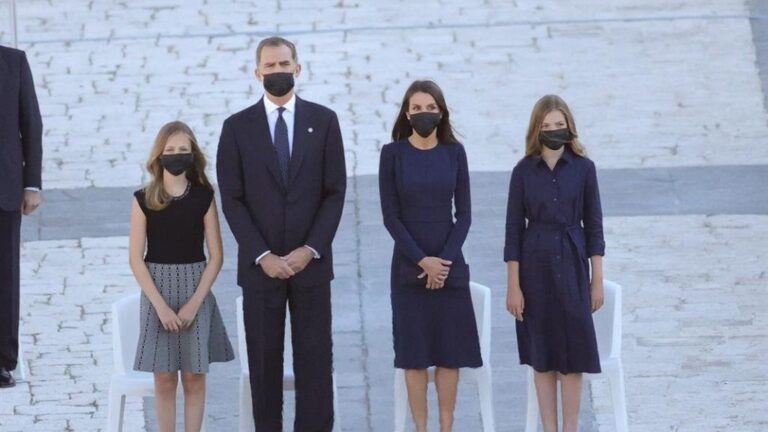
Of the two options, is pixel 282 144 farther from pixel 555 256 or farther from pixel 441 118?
pixel 555 256

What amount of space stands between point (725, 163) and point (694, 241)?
136cm

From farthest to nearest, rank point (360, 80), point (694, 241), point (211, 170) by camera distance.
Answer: point (360, 80), point (211, 170), point (694, 241)

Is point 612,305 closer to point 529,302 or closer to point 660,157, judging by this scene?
point 529,302

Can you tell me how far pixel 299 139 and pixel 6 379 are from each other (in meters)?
2.34

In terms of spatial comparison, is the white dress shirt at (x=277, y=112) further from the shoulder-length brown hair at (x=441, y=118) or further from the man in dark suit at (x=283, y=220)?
the shoulder-length brown hair at (x=441, y=118)

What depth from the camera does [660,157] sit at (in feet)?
39.7

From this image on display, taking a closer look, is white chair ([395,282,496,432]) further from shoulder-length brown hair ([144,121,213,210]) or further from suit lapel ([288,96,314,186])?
shoulder-length brown hair ([144,121,213,210])

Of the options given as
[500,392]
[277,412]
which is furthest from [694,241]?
[277,412]

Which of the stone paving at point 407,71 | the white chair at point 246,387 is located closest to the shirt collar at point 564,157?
the white chair at point 246,387

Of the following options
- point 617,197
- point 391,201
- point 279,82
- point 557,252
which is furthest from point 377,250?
point 279,82

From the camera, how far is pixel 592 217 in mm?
7770

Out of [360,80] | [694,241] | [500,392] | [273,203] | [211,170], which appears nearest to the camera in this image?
[273,203]

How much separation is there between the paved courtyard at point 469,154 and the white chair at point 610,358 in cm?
57

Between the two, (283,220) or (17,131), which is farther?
(17,131)
